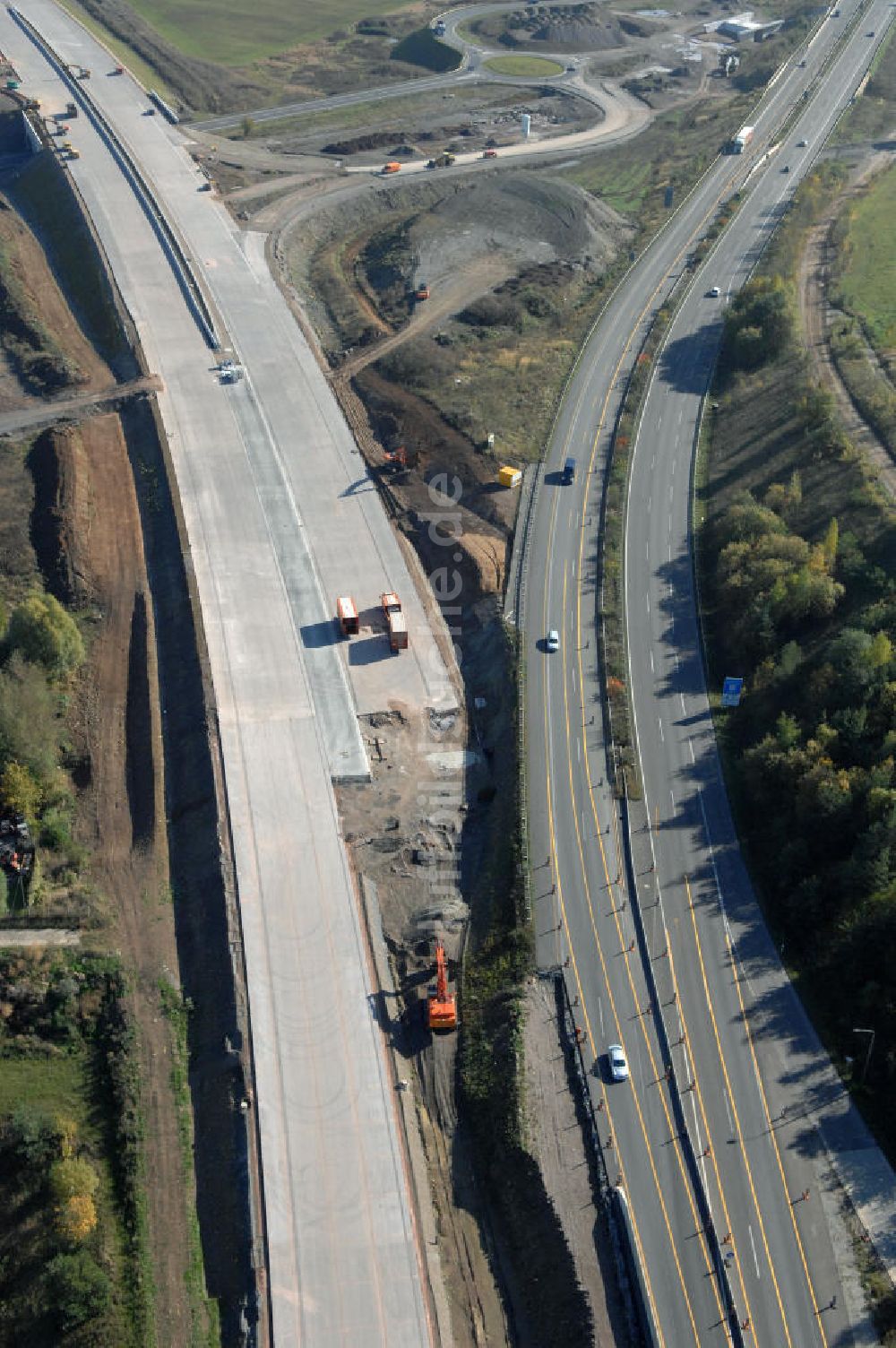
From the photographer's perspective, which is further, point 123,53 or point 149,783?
point 123,53

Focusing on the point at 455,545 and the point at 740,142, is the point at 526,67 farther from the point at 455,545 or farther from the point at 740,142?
the point at 455,545

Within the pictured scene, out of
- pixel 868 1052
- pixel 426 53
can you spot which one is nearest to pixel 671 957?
pixel 868 1052

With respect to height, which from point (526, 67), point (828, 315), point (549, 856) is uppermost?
point (526, 67)

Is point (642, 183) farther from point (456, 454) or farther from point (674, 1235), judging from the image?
point (674, 1235)

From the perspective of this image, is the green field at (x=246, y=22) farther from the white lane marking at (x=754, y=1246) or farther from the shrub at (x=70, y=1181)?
the white lane marking at (x=754, y=1246)

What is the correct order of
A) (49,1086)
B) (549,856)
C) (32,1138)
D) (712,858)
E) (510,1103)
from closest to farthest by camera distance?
(32,1138), (510,1103), (49,1086), (712,858), (549,856)

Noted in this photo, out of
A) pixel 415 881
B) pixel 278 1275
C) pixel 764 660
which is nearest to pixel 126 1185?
pixel 278 1275
